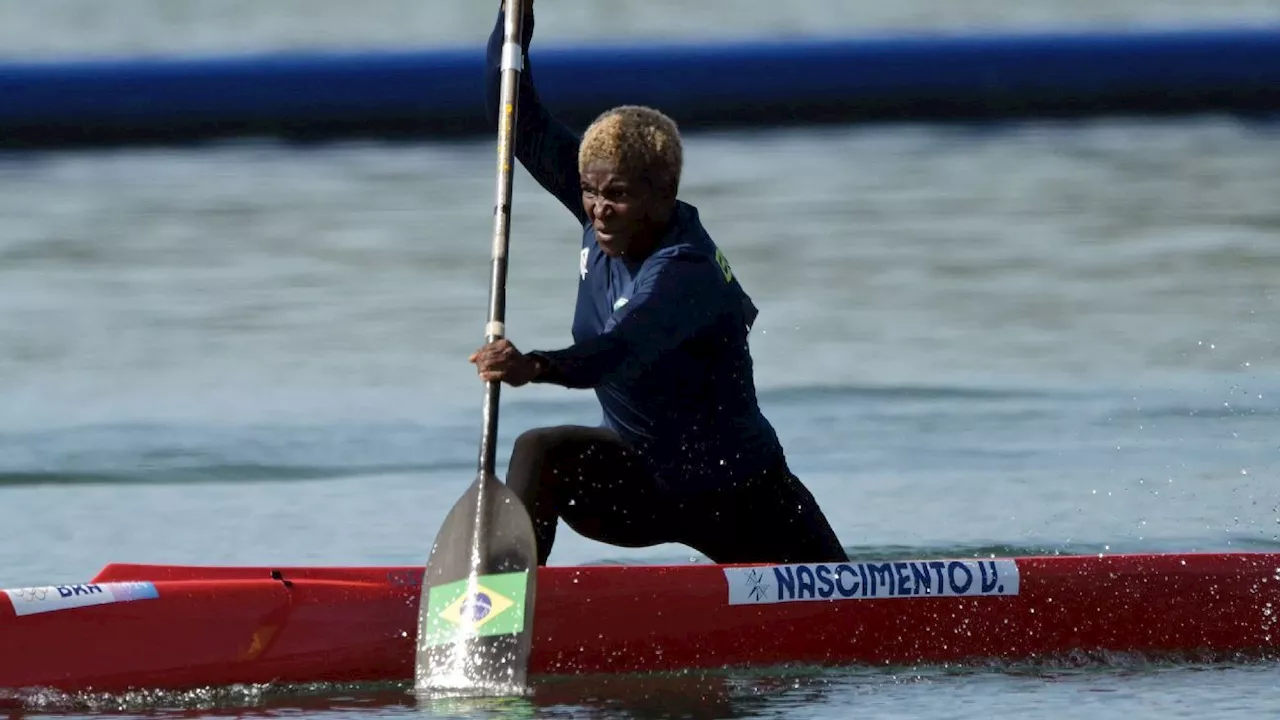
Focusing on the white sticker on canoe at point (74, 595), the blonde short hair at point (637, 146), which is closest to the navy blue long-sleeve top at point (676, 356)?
the blonde short hair at point (637, 146)

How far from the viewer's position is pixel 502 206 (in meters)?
5.61

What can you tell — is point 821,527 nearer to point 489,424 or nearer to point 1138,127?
point 489,424

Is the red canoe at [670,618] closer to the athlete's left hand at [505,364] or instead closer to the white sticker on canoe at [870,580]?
the white sticker on canoe at [870,580]

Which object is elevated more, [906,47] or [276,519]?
[906,47]

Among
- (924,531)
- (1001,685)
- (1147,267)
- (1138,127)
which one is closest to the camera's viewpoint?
(1001,685)

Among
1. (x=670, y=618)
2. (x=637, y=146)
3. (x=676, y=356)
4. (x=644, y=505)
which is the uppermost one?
(x=637, y=146)

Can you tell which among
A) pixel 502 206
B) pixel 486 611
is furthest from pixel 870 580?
pixel 502 206

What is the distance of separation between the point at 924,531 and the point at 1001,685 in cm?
160

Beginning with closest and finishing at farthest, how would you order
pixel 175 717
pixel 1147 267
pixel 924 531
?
pixel 175 717
pixel 924 531
pixel 1147 267

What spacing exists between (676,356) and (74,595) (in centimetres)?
131

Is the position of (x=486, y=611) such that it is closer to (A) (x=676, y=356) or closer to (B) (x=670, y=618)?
(B) (x=670, y=618)

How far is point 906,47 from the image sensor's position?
15.5m

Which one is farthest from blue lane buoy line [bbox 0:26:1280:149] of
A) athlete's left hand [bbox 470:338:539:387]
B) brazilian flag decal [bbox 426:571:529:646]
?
athlete's left hand [bbox 470:338:539:387]

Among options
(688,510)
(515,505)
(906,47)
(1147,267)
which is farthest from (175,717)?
(906,47)
